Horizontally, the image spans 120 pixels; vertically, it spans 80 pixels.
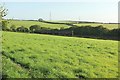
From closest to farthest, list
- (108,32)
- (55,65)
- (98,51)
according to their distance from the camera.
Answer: (55,65)
(98,51)
(108,32)

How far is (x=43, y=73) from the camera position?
20828 millimetres

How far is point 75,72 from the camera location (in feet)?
72.9

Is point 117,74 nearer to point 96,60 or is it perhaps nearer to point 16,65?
point 96,60

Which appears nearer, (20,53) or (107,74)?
(107,74)

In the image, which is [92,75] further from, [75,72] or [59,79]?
[59,79]

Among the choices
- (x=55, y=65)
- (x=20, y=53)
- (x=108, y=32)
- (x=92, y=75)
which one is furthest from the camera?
(x=108, y=32)

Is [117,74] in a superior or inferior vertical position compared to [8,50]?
inferior

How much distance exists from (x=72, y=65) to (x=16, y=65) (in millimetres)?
5000

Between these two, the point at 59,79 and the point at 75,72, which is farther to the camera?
the point at 75,72

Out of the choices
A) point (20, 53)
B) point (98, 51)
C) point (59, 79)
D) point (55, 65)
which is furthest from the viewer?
point (98, 51)

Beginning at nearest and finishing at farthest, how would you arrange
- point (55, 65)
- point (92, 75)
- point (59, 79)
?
point (59, 79), point (92, 75), point (55, 65)

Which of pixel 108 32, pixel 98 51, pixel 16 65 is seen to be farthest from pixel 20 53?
pixel 108 32

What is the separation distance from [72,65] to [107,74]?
3.18 meters

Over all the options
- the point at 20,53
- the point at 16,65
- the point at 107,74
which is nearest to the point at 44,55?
the point at 20,53
